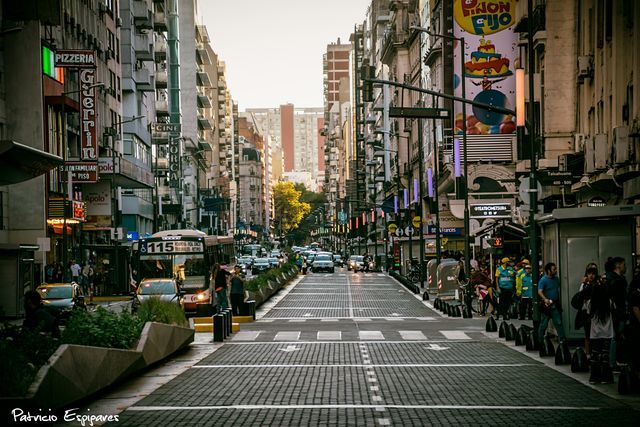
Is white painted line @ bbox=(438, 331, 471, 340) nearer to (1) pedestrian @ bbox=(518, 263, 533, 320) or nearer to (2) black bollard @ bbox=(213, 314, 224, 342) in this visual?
(1) pedestrian @ bbox=(518, 263, 533, 320)

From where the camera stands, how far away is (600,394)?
669 inches

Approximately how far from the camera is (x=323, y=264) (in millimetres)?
99562

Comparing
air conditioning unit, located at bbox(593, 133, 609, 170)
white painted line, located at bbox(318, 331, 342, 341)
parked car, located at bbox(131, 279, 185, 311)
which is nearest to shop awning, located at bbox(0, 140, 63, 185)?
white painted line, located at bbox(318, 331, 342, 341)

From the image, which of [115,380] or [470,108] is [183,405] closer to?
[115,380]

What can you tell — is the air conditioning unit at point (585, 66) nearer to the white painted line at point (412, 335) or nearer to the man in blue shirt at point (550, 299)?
the white painted line at point (412, 335)

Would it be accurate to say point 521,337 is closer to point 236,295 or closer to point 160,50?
point 236,295

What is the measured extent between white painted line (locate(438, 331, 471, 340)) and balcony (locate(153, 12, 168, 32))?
80.0 metres

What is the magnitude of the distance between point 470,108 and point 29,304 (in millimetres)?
51839

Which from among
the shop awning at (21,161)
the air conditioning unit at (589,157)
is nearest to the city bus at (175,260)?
the air conditioning unit at (589,157)

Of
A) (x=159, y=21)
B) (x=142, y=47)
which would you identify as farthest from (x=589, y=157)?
(x=159, y=21)

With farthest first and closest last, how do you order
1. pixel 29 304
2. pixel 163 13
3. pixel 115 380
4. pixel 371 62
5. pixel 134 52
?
pixel 371 62
pixel 163 13
pixel 134 52
pixel 29 304
pixel 115 380

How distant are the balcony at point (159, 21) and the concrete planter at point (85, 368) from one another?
88.5 metres

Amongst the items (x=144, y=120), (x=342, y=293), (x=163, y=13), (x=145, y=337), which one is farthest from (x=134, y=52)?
(x=145, y=337)

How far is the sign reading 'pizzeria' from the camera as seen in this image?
4491 centimetres
